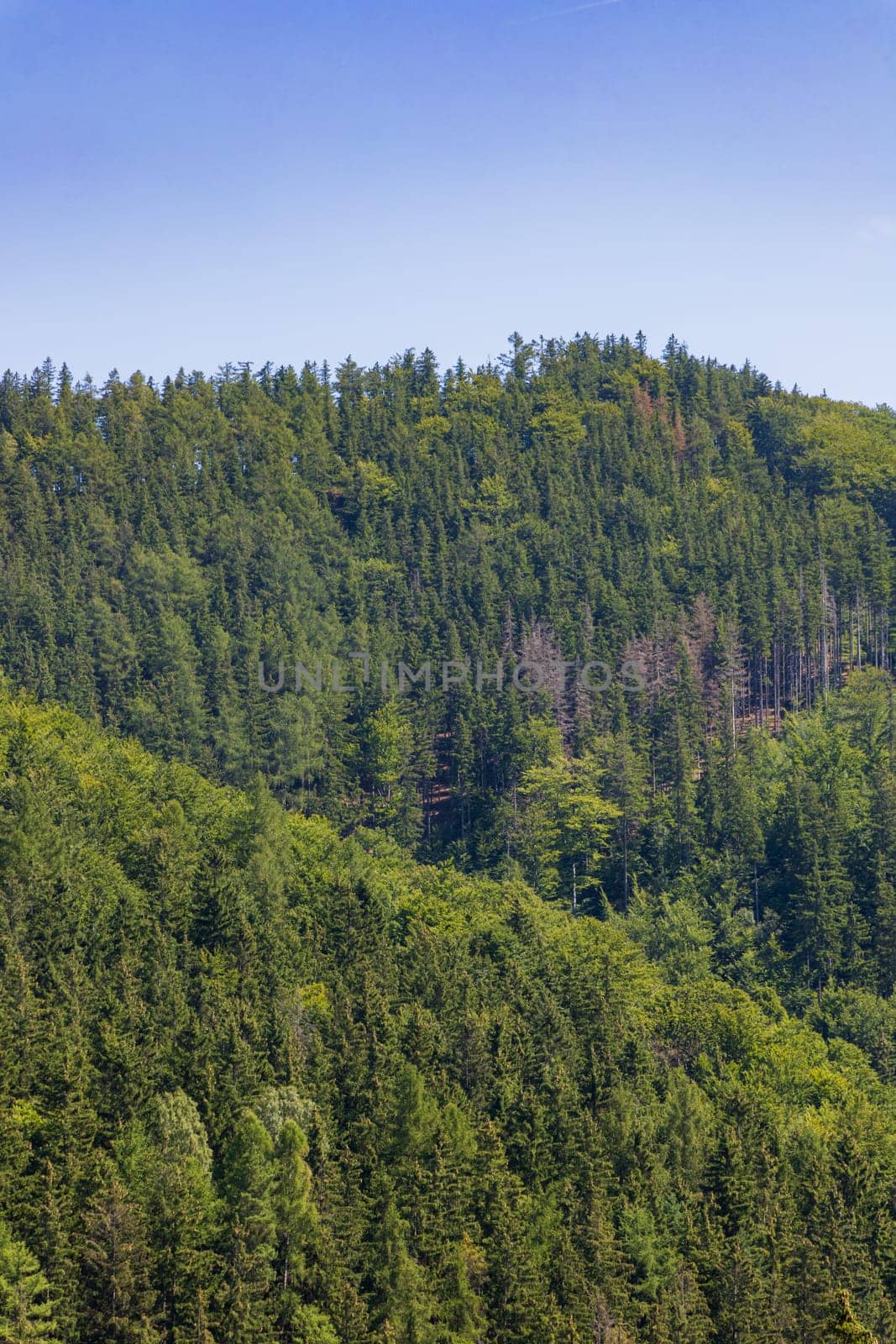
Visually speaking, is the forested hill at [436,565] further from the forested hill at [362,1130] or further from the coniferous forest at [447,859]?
the forested hill at [362,1130]

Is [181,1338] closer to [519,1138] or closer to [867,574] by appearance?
[519,1138]

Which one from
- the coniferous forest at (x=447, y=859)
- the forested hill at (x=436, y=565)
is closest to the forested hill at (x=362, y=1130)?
the coniferous forest at (x=447, y=859)

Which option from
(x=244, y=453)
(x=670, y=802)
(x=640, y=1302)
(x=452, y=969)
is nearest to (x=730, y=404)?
(x=244, y=453)

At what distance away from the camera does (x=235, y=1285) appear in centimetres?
4947

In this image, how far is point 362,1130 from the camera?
59.0 metres

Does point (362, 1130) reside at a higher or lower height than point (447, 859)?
lower

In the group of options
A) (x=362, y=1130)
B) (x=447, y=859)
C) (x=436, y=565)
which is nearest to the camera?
(x=362, y=1130)

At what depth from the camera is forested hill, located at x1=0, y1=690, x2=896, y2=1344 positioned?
50.1 m

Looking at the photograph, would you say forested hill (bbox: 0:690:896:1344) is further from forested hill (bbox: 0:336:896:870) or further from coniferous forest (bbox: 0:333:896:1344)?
forested hill (bbox: 0:336:896:870)

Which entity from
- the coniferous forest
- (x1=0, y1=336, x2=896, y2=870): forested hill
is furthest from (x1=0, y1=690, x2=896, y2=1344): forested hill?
(x1=0, y1=336, x2=896, y2=870): forested hill

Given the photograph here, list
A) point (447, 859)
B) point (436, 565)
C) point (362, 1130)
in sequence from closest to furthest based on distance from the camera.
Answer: point (362, 1130)
point (447, 859)
point (436, 565)

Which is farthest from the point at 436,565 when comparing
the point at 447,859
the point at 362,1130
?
the point at 362,1130

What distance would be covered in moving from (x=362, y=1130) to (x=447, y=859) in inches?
2321

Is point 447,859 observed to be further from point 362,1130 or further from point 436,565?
point 362,1130
